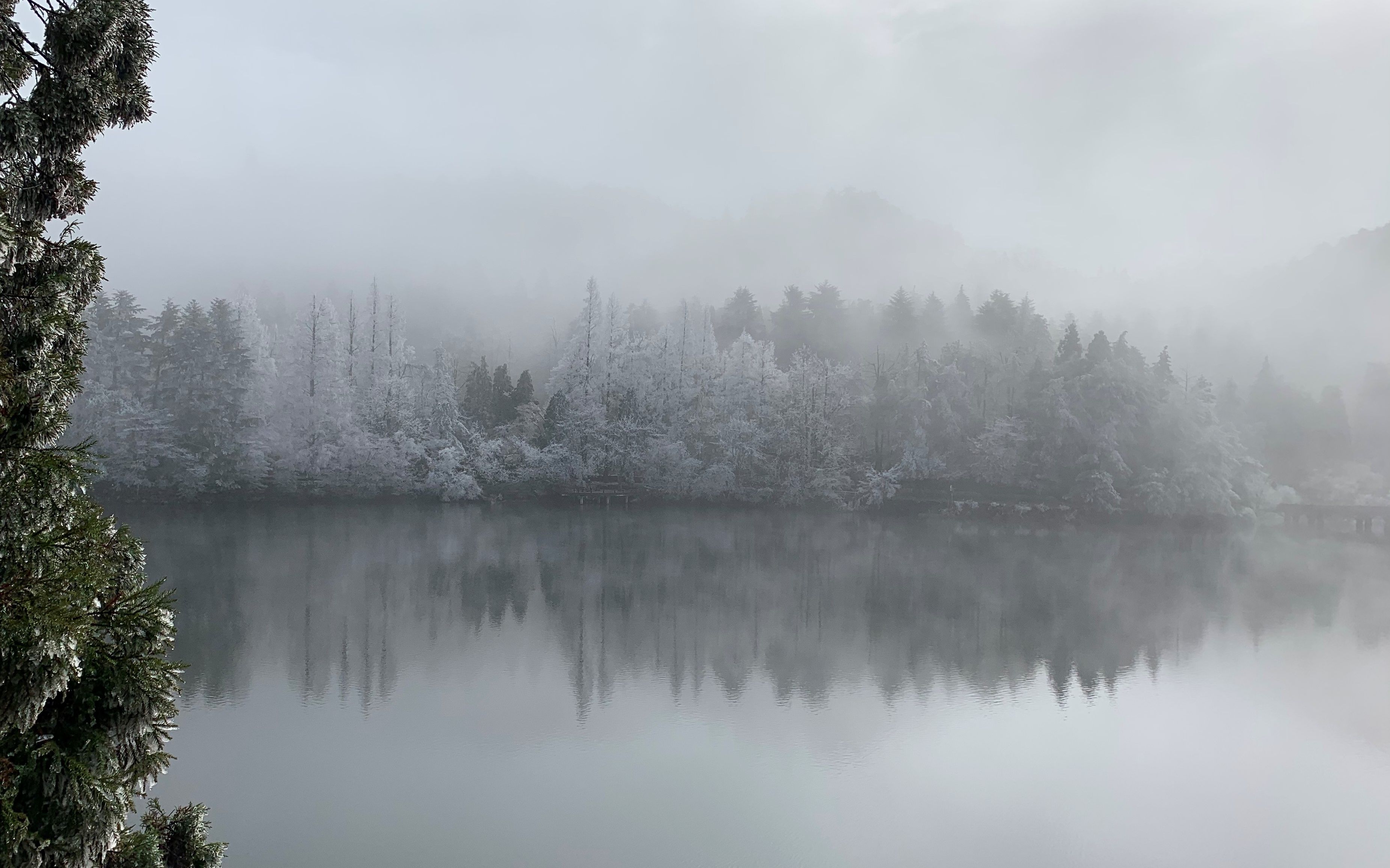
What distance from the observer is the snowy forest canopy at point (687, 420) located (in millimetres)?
37031

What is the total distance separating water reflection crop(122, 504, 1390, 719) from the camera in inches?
662

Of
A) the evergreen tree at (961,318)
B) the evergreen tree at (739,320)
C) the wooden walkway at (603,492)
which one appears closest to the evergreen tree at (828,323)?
the evergreen tree at (739,320)

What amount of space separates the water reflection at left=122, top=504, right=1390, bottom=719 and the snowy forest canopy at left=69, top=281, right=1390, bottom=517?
3954mm

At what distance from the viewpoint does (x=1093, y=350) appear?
4181cm

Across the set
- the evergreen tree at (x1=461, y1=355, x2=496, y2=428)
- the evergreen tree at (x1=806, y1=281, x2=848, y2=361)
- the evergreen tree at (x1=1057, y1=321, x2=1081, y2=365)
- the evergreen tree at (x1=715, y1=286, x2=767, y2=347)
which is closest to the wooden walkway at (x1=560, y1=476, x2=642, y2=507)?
the evergreen tree at (x1=461, y1=355, x2=496, y2=428)

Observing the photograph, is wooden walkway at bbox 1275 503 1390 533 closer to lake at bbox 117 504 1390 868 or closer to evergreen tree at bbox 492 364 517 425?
lake at bbox 117 504 1390 868

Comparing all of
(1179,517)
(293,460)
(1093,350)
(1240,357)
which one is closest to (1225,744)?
(1179,517)

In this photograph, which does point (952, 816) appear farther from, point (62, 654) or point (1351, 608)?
point (1351, 608)

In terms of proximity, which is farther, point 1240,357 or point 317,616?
point 1240,357

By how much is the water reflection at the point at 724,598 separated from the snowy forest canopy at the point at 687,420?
13.0 ft

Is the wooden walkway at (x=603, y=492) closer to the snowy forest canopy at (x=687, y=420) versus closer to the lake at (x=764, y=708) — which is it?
the snowy forest canopy at (x=687, y=420)

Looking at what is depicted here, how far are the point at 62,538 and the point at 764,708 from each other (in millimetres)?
13033

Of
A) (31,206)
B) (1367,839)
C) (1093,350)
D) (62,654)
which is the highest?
(1093,350)

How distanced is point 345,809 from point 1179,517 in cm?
3807
